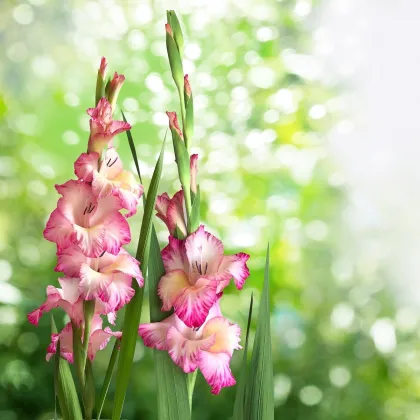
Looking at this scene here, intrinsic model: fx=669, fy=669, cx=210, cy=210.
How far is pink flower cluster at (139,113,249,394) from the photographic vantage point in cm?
76

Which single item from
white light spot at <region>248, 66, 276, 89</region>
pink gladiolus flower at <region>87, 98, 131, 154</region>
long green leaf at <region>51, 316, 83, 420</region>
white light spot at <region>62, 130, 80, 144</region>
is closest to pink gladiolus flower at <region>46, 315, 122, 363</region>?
long green leaf at <region>51, 316, 83, 420</region>

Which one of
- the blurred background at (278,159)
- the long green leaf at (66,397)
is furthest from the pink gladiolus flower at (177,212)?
the blurred background at (278,159)

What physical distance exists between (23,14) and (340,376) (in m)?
1.05

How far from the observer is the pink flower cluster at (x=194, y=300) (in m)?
0.76

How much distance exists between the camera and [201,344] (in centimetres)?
Answer: 77

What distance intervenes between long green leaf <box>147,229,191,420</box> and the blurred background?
624 millimetres

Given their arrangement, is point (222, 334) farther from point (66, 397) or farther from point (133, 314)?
point (66, 397)

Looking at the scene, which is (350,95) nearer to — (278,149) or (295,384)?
(278,149)

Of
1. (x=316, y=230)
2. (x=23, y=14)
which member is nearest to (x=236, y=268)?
(x=316, y=230)

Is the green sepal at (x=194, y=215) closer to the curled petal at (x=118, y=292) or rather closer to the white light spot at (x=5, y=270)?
the curled petal at (x=118, y=292)

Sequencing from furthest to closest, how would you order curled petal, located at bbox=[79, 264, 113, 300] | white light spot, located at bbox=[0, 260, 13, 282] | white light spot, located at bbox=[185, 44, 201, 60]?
1. white light spot, located at bbox=[185, 44, 201, 60]
2. white light spot, located at bbox=[0, 260, 13, 282]
3. curled petal, located at bbox=[79, 264, 113, 300]

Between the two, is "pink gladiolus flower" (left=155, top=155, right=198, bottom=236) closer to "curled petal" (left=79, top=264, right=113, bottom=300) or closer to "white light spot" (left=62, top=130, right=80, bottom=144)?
"curled petal" (left=79, top=264, right=113, bottom=300)

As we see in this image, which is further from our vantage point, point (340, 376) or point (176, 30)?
point (340, 376)

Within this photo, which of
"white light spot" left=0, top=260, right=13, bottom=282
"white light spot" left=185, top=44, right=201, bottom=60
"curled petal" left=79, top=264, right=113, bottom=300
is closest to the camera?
"curled petal" left=79, top=264, right=113, bottom=300
